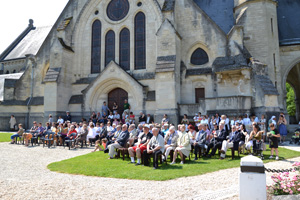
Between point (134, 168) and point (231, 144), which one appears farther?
point (231, 144)

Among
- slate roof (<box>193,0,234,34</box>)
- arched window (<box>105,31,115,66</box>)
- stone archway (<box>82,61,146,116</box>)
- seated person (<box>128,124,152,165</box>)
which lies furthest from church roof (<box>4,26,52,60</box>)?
seated person (<box>128,124,152,165</box>)

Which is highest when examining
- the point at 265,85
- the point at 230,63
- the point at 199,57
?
the point at 199,57

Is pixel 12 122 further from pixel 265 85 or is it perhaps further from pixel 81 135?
pixel 265 85

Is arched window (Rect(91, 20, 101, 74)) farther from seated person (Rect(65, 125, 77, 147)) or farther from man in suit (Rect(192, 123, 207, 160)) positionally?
man in suit (Rect(192, 123, 207, 160))

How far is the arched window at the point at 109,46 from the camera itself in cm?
2134

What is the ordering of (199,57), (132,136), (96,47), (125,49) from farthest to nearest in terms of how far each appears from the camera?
(96,47) → (125,49) → (199,57) → (132,136)

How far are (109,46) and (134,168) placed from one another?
15420 millimetres

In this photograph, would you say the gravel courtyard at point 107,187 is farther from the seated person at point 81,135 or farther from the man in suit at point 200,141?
the seated person at point 81,135

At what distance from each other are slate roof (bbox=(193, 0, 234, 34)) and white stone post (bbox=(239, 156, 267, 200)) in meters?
18.7

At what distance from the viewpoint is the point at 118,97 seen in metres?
20.7

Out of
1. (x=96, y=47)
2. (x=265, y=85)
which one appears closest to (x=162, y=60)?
(x=265, y=85)

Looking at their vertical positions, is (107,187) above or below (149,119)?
below

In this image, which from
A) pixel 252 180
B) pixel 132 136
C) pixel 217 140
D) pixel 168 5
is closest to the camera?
pixel 252 180

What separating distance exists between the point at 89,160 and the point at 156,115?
7968 millimetres
